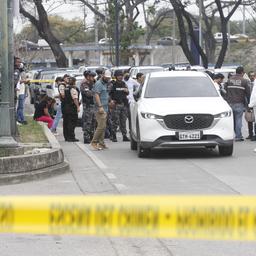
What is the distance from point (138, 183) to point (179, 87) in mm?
4031

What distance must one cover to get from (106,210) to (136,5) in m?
44.8

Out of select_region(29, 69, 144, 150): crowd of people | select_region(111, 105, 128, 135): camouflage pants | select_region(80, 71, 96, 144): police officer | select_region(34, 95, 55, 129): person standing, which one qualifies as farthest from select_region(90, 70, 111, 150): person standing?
select_region(34, 95, 55, 129): person standing

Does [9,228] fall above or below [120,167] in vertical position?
above

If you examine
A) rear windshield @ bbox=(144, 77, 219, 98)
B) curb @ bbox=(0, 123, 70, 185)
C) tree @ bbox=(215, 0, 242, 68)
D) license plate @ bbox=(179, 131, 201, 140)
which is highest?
tree @ bbox=(215, 0, 242, 68)

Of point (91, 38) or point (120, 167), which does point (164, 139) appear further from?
point (91, 38)

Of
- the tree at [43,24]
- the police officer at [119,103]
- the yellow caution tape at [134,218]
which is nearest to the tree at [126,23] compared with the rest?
the tree at [43,24]

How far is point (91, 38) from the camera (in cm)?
10275

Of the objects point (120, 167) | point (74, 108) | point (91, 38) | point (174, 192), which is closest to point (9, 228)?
point (174, 192)

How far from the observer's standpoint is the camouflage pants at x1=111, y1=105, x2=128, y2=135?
15.9m

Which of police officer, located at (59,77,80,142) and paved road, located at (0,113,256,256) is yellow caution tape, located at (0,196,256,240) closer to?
paved road, located at (0,113,256,256)

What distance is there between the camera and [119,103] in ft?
52.0

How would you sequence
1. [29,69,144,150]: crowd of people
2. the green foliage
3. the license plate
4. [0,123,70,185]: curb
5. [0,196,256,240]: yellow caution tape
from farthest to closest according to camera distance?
the green foliage → [29,69,144,150]: crowd of people → the license plate → [0,123,70,185]: curb → [0,196,256,240]: yellow caution tape

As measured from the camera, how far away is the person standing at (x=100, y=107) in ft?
44.8

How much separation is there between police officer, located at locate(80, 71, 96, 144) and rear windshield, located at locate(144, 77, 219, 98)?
1.84 metres
